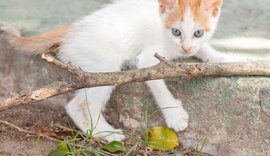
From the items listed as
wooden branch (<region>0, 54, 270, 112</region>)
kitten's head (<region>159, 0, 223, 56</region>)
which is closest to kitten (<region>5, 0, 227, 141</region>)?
kitten's head (<region>159, 0, 223, 56</region>)

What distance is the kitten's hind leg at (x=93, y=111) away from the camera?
3.41 meters

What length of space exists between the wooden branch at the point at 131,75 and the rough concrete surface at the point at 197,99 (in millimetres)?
68

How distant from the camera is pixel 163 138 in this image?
3332mm

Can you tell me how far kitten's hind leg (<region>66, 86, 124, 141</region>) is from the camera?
11.2ft

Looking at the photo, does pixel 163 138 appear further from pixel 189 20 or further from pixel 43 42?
pixel 43 42

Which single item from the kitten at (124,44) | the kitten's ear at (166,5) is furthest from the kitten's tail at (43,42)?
the kitten's ear at (166,5)

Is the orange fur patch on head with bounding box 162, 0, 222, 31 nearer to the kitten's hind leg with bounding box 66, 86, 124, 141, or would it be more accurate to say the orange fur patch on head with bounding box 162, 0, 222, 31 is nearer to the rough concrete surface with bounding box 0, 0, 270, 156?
the rough concrete surface with bounding box 0, 0, 270, 156

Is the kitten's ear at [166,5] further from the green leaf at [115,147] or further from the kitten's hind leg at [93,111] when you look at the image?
A: the green leaf at [115,147]

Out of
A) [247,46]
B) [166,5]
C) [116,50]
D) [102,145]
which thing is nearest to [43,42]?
[116,50]

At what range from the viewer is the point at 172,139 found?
3.33 m

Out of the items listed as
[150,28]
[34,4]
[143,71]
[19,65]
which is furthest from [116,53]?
[34,4]

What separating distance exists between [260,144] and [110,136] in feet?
2.70

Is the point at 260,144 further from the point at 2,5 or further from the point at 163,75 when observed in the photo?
the point at 2,5

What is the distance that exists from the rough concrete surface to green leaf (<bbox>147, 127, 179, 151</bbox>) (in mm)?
74
